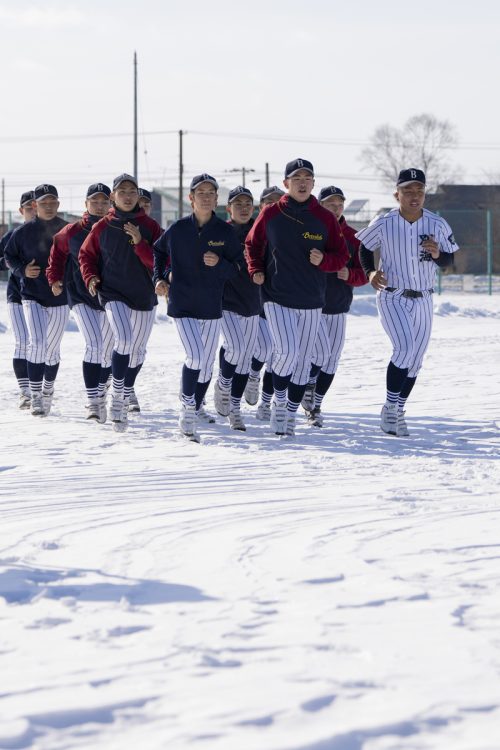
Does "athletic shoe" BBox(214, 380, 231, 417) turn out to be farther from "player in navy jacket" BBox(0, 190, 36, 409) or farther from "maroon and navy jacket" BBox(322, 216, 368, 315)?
"player in navy jacket" BBox(0, 190, 36, 409)

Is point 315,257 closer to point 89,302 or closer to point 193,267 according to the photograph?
point 193,267

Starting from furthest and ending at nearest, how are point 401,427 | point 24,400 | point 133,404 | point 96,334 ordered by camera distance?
point 24,400
point 133,404
point 96,334
point 401,427

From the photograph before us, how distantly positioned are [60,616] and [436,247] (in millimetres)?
5607

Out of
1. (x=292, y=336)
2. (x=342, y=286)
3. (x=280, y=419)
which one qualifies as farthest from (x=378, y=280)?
(x=280, y=419)

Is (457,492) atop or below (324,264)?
below

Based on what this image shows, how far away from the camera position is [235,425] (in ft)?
33.1

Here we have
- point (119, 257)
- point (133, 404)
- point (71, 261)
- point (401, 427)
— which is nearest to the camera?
point (401, 427)

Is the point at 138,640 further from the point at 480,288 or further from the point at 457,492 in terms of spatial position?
the point at 480,288

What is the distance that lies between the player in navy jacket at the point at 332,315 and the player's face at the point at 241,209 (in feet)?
2.05

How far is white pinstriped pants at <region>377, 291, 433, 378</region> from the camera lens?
949cm

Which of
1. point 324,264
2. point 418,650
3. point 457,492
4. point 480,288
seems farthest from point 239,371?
point 480,288

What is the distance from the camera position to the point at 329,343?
1066 cm

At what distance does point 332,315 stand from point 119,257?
6.25ft

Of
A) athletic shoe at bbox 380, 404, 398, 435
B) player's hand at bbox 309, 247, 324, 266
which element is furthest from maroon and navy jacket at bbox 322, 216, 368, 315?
athletic shoe at bbox 380, 404, 398, 435
